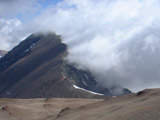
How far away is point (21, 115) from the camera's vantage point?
106375mm

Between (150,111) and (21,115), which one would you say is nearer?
(150,111)

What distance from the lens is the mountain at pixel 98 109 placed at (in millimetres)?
57625

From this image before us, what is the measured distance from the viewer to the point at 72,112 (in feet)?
285

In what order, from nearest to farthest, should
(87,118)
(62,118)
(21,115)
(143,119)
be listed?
(143,119) < (87,118) < (62,118) < (21,115)

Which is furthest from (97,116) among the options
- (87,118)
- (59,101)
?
(59,101)

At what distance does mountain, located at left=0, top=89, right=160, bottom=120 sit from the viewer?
5762cm

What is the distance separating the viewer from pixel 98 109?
80.7 meters

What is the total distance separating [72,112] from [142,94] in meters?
17.7

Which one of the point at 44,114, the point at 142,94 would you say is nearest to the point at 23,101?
the point at 44,114

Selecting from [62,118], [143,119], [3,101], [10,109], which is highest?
[3,101]

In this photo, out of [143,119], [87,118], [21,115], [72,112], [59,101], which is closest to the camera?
[143,119]

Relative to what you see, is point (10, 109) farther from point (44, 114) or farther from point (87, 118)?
point (87, 118)

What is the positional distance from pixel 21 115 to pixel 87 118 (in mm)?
41539

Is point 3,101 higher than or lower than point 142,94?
higher
